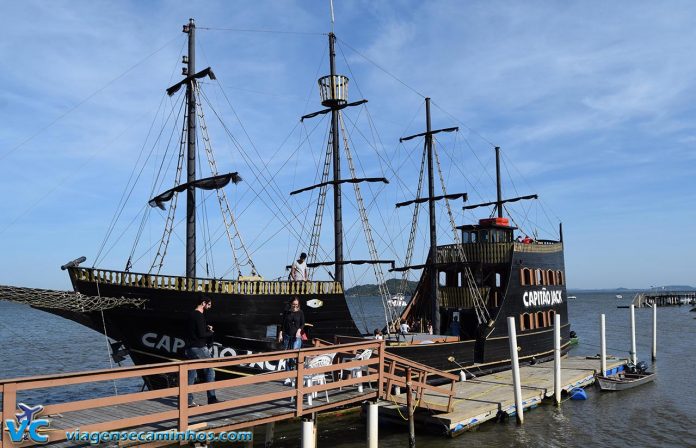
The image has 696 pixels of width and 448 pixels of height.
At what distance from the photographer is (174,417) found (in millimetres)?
8914

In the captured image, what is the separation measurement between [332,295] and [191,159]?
20.1 ft

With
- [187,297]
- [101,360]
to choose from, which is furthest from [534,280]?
[101,360]

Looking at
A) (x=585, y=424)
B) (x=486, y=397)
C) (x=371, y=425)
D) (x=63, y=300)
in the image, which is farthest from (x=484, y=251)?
(x=63, y=300)

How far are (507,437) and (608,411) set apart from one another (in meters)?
5.80

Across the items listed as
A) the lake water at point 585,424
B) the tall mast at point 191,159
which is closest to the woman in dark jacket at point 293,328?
the lake water at point 585,424

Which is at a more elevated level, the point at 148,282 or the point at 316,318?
the point at 148,282

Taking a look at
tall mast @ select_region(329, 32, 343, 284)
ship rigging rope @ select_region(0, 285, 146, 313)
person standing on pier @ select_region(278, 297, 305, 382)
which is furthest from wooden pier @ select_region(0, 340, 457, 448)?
tall mast @ select_region(329, 32, 343, 284)

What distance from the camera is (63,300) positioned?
14984 mm

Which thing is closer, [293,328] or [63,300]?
[293,328]

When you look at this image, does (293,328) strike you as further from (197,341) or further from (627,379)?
(627,379)

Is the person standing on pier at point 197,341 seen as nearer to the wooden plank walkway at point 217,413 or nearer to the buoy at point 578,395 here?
the wooden plank walkway at point 217,413

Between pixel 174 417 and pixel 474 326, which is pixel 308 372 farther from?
pixel 474 326

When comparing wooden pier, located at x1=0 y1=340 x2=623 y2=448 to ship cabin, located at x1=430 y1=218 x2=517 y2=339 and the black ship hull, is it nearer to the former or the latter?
the black ship hull

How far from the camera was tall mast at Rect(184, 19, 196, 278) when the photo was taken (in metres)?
17.2
